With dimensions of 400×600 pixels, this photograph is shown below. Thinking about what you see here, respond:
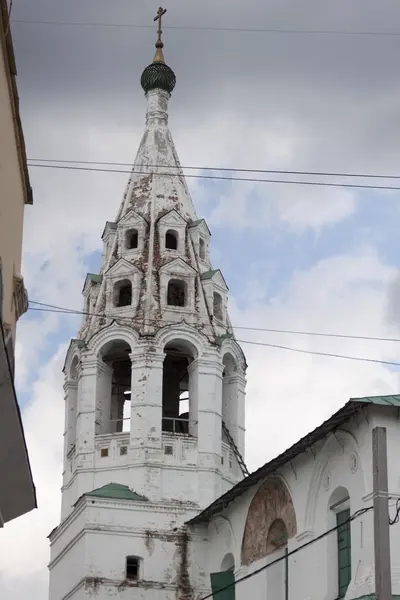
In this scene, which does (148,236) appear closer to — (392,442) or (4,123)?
(392,442)

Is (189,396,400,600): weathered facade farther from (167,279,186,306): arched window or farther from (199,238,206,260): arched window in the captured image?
(199,238,206,260): arched window

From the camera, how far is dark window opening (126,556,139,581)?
102ft

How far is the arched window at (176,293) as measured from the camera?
115ft

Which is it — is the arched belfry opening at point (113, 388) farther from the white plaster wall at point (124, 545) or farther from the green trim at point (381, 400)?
the green trim at point (381, 400)

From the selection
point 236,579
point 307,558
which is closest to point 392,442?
point 307,558

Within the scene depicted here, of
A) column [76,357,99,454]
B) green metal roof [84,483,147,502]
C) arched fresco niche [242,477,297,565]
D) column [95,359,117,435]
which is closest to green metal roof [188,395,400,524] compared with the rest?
arched fresco niche [242,477,297,565]

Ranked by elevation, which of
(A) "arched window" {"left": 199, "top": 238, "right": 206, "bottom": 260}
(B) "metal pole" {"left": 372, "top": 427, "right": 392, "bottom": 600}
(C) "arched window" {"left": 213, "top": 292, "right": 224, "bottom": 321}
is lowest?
(B) "metal pole" {"left": 372, "top": 427, "right": 392, "bottom": 600}

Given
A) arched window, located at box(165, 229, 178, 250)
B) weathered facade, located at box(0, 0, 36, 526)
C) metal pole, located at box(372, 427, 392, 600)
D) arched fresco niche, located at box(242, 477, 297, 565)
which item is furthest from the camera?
arched window, located at box(165, 229, 178, 250)

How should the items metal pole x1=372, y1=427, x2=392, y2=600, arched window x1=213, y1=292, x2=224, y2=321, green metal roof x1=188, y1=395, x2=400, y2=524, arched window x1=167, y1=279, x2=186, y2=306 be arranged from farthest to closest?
1. arched window x1=213, y1=292, x2=224, y2=321
2. arched window x1=167, y1=279, x2=186, y2=306
3. green metal roof x1=188, y1=395, x2=400, y2=524
4. metal pole x1=372, y1=427, x2=392, y2=600

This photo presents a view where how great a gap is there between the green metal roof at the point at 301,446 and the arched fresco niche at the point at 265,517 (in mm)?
354

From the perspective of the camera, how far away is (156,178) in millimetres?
36969

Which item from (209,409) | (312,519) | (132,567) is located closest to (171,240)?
(209,409)

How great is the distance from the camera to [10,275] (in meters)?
14.3

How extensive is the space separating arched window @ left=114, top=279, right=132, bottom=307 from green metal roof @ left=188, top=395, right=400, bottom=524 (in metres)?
6.87
